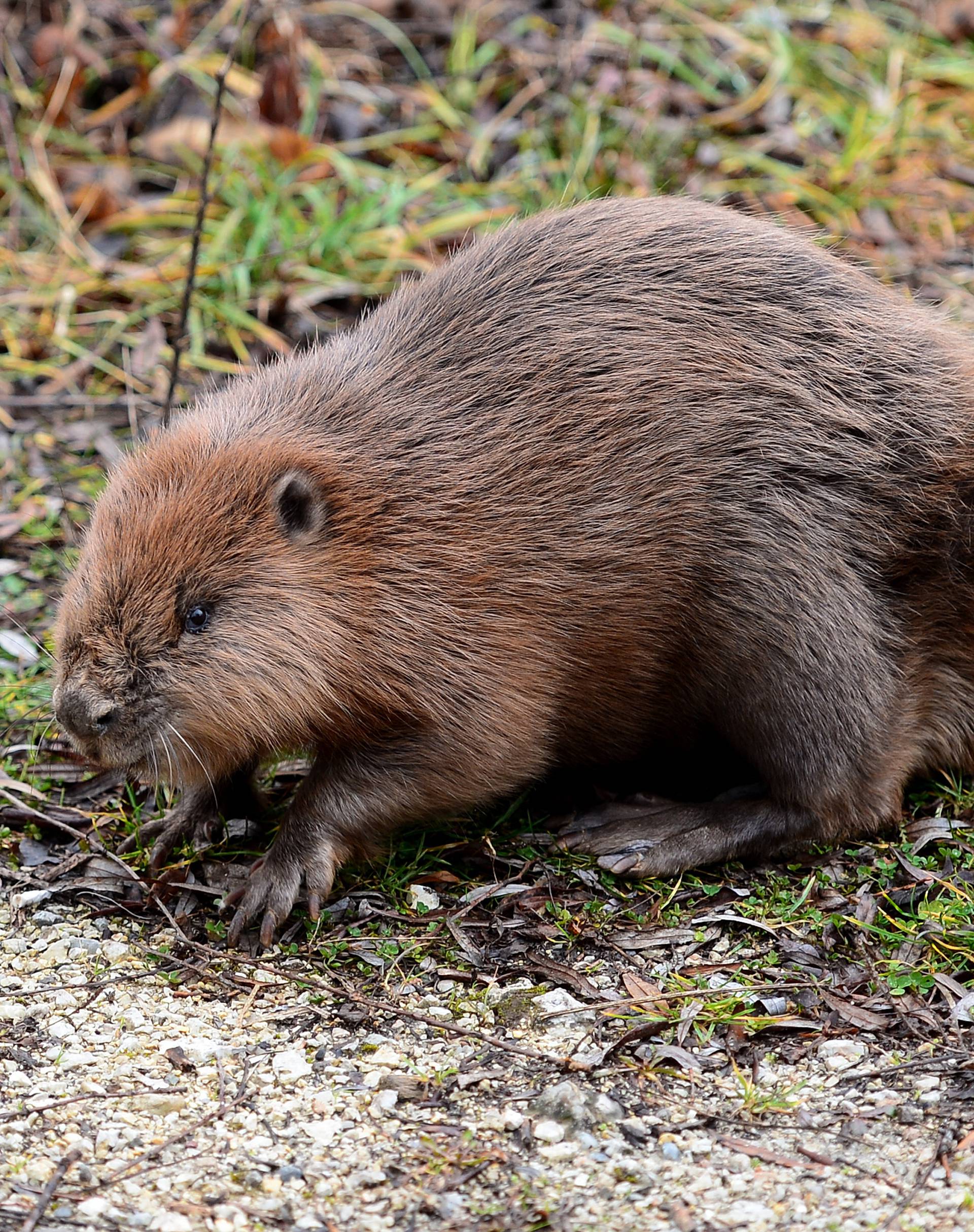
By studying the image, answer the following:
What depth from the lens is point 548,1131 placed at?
10.6 ft

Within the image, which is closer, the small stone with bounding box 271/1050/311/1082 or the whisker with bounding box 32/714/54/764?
the small stone with bounding box 271/1050/311/1082

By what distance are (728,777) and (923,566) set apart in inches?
37.7

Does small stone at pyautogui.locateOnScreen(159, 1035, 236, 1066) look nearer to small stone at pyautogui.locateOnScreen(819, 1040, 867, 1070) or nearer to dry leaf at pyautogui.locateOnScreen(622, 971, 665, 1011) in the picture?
dry leaf at pyautogui.locateOnScreen(622, 971, 665, 1011)

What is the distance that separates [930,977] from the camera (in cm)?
372

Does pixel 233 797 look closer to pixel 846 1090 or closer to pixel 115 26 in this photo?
pixel 846 1090

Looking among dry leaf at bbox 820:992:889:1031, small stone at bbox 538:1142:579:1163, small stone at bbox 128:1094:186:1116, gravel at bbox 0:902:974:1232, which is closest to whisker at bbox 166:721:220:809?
gravel at bbox 0:902:974:1232

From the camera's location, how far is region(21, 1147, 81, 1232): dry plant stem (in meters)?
2.87

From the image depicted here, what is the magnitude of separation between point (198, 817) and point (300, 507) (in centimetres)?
103

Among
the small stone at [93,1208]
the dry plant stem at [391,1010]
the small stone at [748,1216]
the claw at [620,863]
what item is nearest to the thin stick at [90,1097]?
the small stone at [93,1208]

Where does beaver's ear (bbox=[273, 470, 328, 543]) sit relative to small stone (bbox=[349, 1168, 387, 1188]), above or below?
above

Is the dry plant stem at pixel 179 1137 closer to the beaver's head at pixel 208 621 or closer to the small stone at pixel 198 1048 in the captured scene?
the small stone at pixel 198 1048

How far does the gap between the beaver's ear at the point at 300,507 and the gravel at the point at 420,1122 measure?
113 cm

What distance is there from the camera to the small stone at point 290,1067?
11.3ft

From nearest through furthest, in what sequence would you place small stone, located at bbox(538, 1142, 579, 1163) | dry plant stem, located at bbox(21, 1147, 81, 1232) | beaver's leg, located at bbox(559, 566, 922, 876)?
dry plant stem, located at bbox(21, 1147, 81, 1232)
small stone, located at bbox(538, 1142, 579, 1163)
beaver's leg, located at bbox(559, 566, 922, 876)
